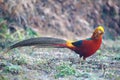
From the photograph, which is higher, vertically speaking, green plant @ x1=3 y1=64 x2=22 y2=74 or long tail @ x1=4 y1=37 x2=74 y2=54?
long tail @ x1=4 y1=37 x2=74 y2=54

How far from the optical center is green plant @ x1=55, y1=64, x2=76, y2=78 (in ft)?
24.9

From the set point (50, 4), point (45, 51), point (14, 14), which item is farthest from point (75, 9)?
point (45, 51)

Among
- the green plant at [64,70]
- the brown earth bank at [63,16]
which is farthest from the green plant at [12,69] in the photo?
the brown earth bank at [63,16]

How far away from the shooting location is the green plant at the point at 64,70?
24.9 ft

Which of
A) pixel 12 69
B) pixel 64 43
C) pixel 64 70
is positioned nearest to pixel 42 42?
Answer: pixel 64 43

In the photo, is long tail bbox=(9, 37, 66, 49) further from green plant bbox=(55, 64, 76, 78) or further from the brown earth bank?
the brown earth bank

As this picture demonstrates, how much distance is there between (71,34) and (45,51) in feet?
13.1

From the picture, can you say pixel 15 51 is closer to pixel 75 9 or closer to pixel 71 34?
pixel 71 34

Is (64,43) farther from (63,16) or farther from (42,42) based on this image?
(63,16)

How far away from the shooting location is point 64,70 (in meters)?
7.75

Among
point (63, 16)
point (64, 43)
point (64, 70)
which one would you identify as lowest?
point (64, 70)

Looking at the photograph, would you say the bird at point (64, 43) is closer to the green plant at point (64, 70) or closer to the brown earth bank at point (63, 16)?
the green plant at point (64, 70)

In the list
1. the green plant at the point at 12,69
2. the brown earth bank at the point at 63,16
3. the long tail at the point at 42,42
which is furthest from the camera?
the brown earth bank at the point at 63,16

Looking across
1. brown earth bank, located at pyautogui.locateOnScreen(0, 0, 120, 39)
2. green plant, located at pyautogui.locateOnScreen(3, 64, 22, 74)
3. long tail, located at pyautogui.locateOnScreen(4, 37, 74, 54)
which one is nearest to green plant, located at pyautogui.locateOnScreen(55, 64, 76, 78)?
long tail, located at pyautogui.locateOnScreen(4, 37, 74, 54)
